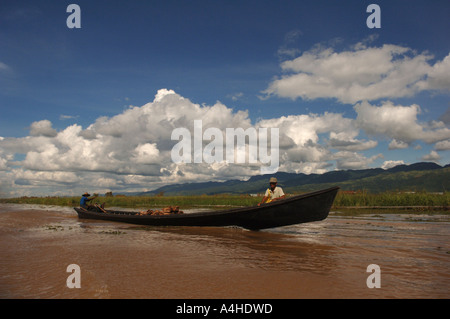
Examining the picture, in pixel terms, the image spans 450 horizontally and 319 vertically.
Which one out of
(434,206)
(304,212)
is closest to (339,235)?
(304,212)

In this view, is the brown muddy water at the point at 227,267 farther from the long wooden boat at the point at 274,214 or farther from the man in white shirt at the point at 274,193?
the man in white shirt at the point at 274,193

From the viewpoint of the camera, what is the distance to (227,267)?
6.47 meters

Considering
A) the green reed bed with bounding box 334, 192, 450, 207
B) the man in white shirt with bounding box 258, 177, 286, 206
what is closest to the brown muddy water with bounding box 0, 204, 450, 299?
the man in white shirt with bounding box 258, 177, 286, 206

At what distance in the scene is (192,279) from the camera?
5621 mm

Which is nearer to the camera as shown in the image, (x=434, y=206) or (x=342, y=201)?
(x=434, y=206)

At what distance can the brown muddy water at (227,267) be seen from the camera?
16.3 feet

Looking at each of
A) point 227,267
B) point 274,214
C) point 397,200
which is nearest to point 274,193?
point 274,214

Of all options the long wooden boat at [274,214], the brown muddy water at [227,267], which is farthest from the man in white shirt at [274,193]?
the brown muddy water at [227,267]

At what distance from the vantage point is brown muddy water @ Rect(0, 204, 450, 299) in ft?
16.3

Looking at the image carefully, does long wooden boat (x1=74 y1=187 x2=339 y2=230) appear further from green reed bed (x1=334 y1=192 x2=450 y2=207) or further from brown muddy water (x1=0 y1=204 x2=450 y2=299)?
green reed bed (x1=334 y1=192 x2=450 y2=207)

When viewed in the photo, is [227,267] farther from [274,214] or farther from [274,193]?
[274,193]

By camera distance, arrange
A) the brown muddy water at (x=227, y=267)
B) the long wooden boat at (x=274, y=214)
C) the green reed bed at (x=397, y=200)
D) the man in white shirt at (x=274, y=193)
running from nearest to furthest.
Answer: the brown muddy water at (x=227, y=267), the long wooden boat at (x=274, y=214), the man in white shirt at (x=274, y=193), the green reed bed at (x=397, y=200)
